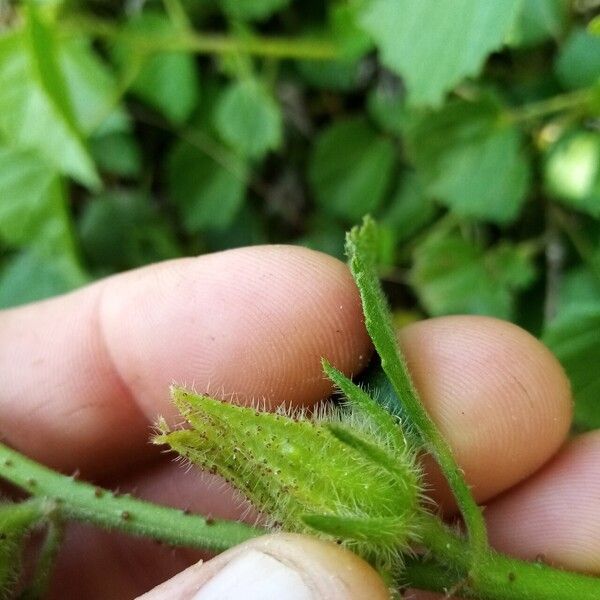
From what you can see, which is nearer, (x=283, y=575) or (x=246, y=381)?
(x=283, y=575)

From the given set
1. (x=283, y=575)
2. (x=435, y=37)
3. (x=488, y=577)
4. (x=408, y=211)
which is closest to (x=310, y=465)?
(x=283, y=575)

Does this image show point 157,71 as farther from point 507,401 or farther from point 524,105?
point 507,401

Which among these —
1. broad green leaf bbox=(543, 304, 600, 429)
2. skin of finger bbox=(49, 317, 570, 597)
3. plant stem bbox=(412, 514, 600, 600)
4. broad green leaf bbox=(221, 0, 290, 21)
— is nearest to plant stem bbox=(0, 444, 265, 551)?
plant stem bbox=(412, 514, 600, 600)

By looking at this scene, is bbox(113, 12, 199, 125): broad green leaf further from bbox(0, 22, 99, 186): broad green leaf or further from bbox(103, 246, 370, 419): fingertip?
bbox(103, 246, 370, 419): fingertip

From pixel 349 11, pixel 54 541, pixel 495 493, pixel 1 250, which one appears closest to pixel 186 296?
pixel 54 541

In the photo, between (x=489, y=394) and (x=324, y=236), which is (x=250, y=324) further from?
(x=324, y=236)

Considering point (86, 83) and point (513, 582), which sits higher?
point (86, 83)

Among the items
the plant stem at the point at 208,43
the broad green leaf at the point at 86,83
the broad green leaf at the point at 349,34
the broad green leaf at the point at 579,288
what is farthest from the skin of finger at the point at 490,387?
the broad green leaf at the point at 86,83

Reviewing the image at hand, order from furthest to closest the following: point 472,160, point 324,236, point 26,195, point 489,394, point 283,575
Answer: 1. point 324,236
2. point 26,195
3. point 472,160
4. point 489,394
5. point 283,575
